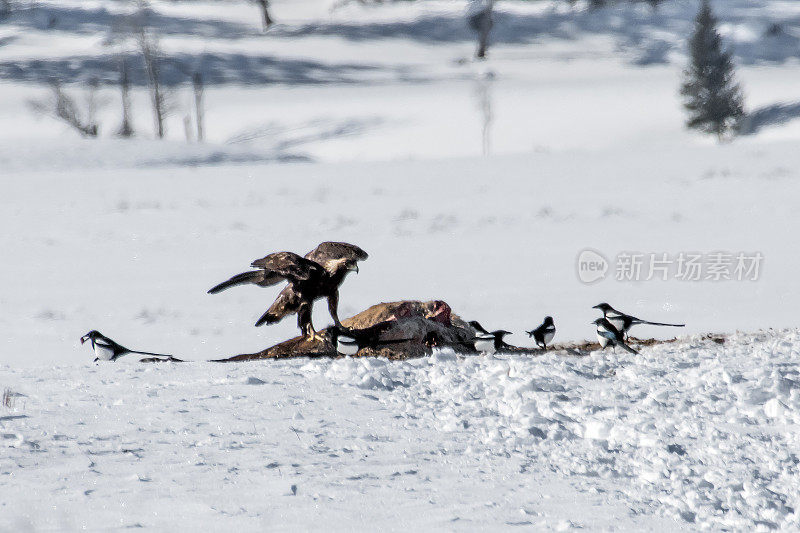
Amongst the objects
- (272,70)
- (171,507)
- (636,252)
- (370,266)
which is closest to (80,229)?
(370,266)

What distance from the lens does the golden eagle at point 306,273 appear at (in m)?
7.27

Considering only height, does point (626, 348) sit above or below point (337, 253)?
below

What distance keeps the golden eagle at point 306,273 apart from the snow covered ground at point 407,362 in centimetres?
52

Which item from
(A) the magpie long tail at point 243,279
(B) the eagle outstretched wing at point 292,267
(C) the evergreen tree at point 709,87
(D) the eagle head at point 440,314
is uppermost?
(C) the evergreen tree at point 709,87

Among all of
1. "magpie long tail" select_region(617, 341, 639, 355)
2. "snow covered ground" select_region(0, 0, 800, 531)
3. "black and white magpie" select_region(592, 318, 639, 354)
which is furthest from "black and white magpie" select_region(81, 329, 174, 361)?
"magpie long tail" select_region(617, 341, 639, 355)

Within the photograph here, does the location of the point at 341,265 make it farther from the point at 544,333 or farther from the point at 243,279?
the point at 544,333

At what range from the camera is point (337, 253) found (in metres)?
7.36

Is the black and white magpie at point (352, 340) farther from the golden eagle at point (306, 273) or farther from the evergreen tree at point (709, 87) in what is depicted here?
the evergreen tree at point (709, 87)

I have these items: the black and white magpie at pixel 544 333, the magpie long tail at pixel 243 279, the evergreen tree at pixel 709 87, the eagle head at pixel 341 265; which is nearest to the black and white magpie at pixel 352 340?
the eagle head at pixel 341 265

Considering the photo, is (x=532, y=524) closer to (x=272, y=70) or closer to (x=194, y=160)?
(x=194, y=160)

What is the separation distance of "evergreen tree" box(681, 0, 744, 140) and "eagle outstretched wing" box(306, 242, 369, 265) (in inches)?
1480

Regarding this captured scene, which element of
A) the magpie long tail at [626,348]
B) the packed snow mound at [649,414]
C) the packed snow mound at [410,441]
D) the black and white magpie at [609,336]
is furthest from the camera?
the black and white magpie at [609,336]

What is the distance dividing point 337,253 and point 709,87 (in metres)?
39.3

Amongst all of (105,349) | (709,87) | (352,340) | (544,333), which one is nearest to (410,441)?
(352,340)
